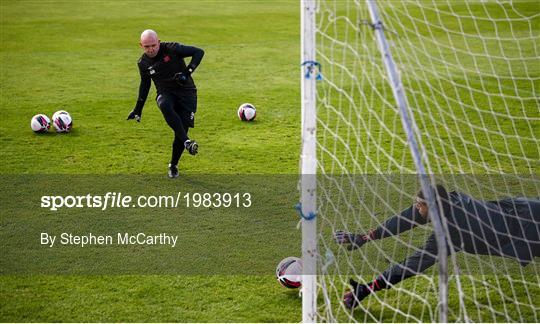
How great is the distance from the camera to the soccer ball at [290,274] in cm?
523

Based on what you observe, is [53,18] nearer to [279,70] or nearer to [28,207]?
[279,70]

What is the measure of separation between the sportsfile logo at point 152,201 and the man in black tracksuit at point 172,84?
53cm

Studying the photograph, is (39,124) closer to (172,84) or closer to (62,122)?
(62,122)

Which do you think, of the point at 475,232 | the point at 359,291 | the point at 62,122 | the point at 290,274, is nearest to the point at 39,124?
the point at 62,122

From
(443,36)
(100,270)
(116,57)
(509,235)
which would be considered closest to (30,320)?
(100,270)

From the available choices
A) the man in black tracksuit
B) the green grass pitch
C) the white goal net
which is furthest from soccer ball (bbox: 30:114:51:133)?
the white goal net

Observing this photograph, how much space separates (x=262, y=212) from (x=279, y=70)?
5.94m

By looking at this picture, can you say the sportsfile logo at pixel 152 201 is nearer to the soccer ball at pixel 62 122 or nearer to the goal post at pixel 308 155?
the soccer ball at pixel 62 122

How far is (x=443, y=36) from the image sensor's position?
15.0 m

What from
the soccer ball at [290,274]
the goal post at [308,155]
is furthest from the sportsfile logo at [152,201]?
the goal post at [308,155]

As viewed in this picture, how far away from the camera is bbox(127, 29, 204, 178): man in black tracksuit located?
7.36m

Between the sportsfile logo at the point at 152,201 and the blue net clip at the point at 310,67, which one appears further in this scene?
the sportsfile logo at the point at 152,201

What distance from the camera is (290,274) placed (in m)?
5.24

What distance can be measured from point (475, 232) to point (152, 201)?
3256 millimetres
